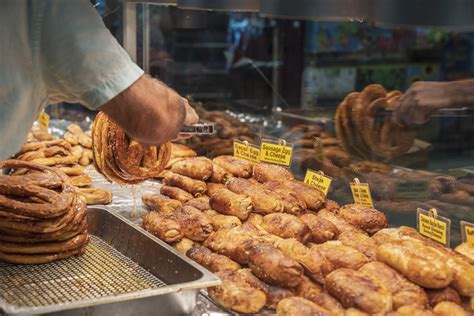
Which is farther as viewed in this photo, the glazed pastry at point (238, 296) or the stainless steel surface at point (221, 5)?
the stainless steel surface at point (221, 5)

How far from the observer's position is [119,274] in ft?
9.07

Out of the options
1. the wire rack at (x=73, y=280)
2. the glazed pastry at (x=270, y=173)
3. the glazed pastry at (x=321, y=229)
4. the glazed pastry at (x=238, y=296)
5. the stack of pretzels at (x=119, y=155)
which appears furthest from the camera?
the glazed pastry at (x=270, y=173)

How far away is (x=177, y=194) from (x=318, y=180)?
0.68 metres

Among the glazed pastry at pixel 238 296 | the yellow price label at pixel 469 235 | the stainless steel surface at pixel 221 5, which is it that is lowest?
the glazed pastry at pixel 238 296

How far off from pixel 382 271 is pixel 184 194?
1334mm

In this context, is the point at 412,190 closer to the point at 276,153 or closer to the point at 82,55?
the point at 276,153

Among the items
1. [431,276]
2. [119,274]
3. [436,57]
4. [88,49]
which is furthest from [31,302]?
[436,57]

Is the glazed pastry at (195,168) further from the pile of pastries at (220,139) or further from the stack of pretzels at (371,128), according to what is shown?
the stack of pretzels at (371,128)

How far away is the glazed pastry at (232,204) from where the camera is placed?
3094 mm

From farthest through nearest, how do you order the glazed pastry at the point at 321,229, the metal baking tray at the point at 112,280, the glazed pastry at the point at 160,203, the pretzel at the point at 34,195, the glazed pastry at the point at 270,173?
1. the glazed pastry at the point at 270,173
2. the glazed pastry at the point at 160,203
3. the glazed pastry at the point at 321,229
4. the pretzel at the point at 34,195
5. the metal baking tray at the point at 112,280

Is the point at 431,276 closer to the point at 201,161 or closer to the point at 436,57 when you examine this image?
the point at 201,161

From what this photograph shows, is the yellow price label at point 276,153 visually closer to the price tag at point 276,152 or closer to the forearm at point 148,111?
the price tag at point 276,152

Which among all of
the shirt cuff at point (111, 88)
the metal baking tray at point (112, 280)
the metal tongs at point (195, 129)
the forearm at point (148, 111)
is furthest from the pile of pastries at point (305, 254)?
→ the shirt cuff at point (111, 88)

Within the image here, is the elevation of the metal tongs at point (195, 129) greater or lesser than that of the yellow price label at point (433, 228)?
greater
